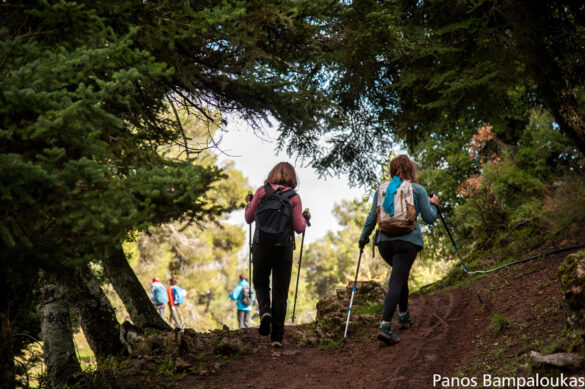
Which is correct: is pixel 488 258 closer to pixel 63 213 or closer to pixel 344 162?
pixel 344 162

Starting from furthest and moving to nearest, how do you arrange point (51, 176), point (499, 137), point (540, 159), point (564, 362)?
point (499, 137) → point (540, 159) → point (564, 362) → point (51, 176)

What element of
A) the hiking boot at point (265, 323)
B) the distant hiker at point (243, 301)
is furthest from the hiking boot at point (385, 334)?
the distant hiker at point (243, 301)

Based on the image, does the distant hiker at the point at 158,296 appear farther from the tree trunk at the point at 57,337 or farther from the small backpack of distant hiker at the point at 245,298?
the tree trunk at the point at 57,337

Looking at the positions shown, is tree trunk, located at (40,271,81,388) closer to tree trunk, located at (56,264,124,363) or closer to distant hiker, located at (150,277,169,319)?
tree trunk, located at (56,264,124,363)

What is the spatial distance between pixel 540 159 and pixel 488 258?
4.13 metres

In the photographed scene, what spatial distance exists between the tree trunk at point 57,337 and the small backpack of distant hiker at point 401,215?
3391mm

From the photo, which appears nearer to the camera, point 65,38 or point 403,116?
point 65,38

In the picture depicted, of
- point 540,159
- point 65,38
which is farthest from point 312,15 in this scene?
point 540,159

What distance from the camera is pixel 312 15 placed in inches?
186

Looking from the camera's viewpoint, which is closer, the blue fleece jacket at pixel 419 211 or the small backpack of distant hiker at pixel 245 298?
the blue fleece jacket at pixel 419 211

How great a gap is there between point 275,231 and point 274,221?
0.11 metres

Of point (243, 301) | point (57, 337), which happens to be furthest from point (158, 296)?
point (57, 337)

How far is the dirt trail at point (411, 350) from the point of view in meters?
3.81

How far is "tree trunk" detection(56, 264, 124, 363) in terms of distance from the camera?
16.2 ft
